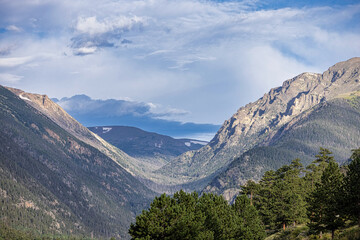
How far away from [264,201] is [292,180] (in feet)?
44.1

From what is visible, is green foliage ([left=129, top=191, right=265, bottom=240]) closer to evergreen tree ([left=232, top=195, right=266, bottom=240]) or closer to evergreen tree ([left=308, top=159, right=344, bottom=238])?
evergreen tree ([left=232, top=195, right=266, bottom=240])

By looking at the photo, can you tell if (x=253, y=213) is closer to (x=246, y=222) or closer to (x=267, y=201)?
(x=246, y=222)

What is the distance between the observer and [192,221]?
248ft

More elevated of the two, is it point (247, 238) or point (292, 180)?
point (292, 180)

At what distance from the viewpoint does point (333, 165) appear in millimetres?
78188

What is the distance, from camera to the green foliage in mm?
72375

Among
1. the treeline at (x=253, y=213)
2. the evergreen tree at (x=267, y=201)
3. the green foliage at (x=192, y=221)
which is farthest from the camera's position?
the evergreen tree at (x=267, y=201)

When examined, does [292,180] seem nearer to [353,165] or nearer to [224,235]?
[224,235]

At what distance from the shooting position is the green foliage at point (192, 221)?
72.4 meters

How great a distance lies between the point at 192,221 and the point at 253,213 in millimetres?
29991

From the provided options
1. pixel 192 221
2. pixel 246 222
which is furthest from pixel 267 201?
pixel 192 221

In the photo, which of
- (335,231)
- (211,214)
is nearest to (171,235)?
(211,214)

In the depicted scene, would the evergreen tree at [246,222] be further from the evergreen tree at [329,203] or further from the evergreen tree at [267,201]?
the evergreen tree at [329,203]

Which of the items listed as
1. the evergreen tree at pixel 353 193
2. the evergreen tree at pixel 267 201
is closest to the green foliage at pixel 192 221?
the evergreen tree at pixel 267 201
